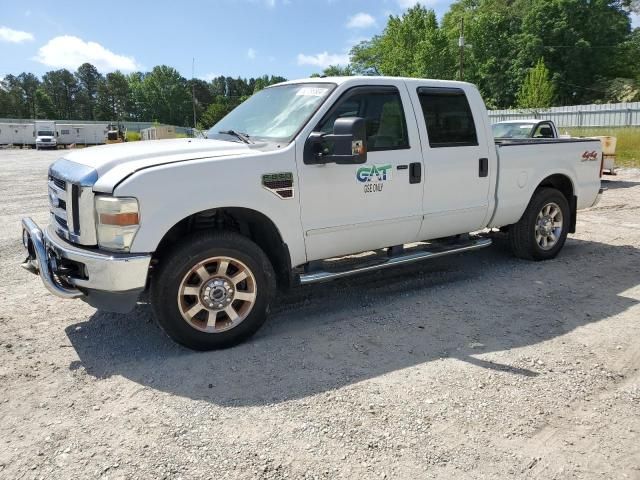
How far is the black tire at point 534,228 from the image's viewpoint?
6434 mm

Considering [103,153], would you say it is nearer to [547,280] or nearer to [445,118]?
[445,118]

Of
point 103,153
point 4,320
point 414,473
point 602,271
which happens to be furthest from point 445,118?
point 4,320

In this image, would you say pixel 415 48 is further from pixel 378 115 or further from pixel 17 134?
pixel 378 115

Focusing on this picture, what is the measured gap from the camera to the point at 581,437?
302 cm

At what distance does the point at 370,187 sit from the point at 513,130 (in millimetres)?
9349

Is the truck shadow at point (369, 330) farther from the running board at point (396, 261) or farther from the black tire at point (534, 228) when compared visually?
the running board at point (396, 261)

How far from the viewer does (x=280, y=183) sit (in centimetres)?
430

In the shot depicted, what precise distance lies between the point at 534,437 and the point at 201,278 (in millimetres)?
2431

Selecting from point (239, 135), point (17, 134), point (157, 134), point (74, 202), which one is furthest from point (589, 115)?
point (17, 134)

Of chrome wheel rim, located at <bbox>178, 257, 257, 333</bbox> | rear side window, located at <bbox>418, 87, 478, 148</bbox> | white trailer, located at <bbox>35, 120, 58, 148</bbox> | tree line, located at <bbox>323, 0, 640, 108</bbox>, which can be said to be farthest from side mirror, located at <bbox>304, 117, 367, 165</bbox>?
tree line, located at <bbox>323, 0, 640, 108</bbox>

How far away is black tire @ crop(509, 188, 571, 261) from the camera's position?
6.43m

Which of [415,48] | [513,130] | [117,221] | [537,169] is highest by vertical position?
[415,48]

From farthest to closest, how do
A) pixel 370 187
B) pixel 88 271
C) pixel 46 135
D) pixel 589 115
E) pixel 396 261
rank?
pixel 46 135 < pixel 589 115 < pixel 396 261 < pixel 370 187 < pixel 88 271

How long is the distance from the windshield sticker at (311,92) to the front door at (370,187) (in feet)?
0.63
